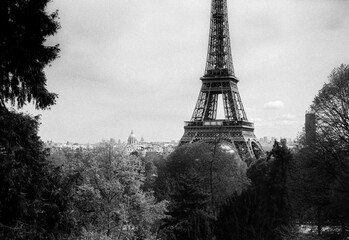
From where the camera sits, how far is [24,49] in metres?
10.2

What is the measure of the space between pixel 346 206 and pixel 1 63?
11700 millimetres

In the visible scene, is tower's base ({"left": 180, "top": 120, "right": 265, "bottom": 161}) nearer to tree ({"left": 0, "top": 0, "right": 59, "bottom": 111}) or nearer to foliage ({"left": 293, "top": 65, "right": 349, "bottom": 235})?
foliage ({"left": 293, "top": 65, "right": 349, "bottom": 235})

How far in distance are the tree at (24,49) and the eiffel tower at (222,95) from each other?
62.0 meters

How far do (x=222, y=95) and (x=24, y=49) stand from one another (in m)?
66.8

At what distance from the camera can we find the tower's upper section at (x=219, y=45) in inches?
2972

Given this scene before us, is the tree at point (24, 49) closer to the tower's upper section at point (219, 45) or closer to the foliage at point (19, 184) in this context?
the foliage at point (19, 184)

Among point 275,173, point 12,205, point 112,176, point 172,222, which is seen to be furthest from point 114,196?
point 275,173

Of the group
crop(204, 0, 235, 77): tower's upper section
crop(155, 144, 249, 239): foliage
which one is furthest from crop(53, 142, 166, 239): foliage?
crop(204, 0, 235, 77): tower's upper section

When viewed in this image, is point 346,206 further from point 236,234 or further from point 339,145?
point 236,234

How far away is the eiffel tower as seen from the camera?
72875mm

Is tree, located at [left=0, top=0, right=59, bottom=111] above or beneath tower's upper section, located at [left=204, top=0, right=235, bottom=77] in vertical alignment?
beneath

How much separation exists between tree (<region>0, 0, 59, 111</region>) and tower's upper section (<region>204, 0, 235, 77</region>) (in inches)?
2566

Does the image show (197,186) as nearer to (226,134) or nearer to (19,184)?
(19,184)

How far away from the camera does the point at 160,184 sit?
51.4m
